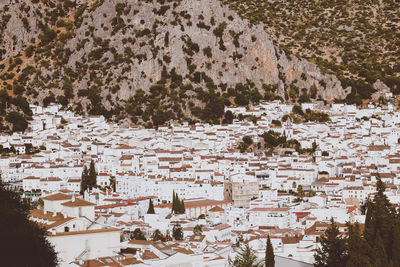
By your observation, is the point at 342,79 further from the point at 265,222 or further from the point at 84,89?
the point at 265,222

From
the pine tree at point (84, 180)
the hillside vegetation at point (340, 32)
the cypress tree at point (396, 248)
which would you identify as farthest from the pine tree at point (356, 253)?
the hillside vegetation at point (340, 32)

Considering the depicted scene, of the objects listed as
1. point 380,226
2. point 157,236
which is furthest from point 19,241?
point 157,236

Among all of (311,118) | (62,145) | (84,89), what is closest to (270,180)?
(62,145)

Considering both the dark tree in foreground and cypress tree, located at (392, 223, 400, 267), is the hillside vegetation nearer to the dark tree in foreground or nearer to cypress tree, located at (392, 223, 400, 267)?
cypress tree, located at (392, 223, 400, 267)

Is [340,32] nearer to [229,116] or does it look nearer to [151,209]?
[229,116]

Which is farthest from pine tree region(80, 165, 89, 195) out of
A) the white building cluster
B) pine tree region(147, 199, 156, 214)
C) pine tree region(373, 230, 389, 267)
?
pine tree region(373, 230, 389, 267)

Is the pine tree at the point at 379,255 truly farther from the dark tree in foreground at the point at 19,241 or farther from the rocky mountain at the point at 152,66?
the rocky mountain at the point at 152,66
